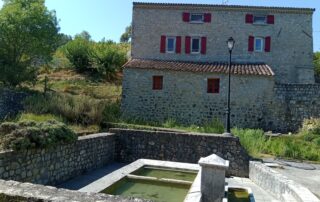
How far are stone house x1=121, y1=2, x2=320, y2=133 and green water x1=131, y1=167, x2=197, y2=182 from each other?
41.9ft

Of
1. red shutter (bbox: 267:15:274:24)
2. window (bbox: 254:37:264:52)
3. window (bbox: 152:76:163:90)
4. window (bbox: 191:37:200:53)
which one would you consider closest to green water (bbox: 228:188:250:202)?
window (bbox: 152:76:163:90)

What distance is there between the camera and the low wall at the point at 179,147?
44.8 ft

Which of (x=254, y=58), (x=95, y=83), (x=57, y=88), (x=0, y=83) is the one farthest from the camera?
(x=95, y=83)

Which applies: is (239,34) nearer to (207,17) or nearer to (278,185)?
(207,17)

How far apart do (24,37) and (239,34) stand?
15364 millimetres

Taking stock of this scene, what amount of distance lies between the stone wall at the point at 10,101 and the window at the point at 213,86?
11.9m

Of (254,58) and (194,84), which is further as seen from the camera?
(254,58)

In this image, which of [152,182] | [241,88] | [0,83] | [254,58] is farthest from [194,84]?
[152,182]

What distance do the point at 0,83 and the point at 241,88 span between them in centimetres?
1562

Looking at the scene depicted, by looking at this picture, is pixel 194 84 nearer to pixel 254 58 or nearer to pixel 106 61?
pixel 254 58

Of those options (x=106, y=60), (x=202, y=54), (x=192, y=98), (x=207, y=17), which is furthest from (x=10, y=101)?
(x=207, y=17)

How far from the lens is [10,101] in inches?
837

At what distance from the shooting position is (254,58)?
26.7 metres

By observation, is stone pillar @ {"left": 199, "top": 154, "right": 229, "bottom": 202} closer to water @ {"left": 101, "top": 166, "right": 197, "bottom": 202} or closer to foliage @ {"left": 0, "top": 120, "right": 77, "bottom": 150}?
water @ {"left": 101, "top": 166, "right": 197, "bottom": 202}
